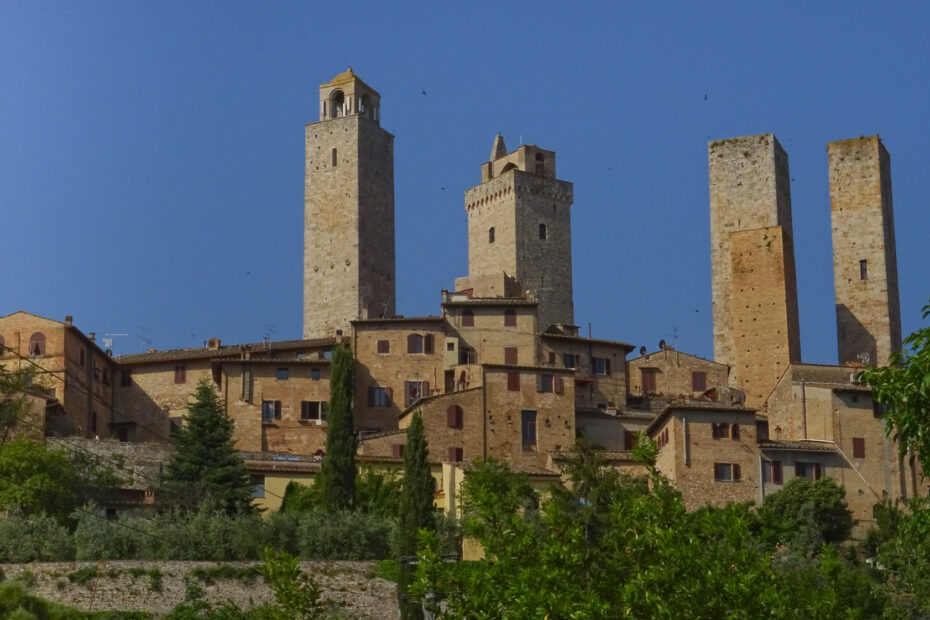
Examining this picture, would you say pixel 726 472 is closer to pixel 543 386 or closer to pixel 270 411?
pixel 543 386

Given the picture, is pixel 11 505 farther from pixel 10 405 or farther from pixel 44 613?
pixel 44 613

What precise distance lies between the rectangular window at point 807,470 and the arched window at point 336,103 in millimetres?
31243

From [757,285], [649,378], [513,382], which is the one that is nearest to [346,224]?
[649,378]

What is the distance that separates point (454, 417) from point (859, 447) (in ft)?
41.8

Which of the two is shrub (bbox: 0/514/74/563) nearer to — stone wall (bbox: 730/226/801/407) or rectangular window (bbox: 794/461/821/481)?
rectangular window (bbox: 794/461/821/481)

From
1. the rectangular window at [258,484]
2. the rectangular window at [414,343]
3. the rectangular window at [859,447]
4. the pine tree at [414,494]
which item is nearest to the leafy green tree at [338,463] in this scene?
the pine tree at [414,494]

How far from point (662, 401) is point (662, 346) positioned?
355 cm

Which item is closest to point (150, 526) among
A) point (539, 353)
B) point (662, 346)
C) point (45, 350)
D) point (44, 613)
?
point (44, 613)

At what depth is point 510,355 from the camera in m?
62.5

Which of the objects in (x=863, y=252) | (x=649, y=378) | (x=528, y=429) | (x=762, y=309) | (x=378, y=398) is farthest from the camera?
(x=863, y=252)

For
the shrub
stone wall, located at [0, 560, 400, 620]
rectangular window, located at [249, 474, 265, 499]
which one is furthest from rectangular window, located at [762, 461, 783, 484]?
the shrub

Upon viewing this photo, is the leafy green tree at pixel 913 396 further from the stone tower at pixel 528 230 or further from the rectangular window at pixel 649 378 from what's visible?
the stone tower at pixel 528 230

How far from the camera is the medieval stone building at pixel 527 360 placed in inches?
2184

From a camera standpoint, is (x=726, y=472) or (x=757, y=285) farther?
(x=757, y=285)
